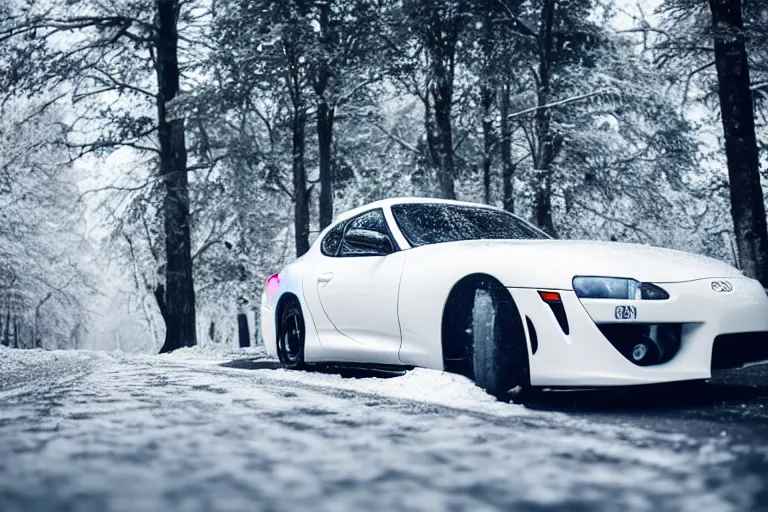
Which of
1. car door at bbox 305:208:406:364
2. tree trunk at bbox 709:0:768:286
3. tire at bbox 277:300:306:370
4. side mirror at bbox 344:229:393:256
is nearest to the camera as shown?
car door at bbox 305:208:406:364

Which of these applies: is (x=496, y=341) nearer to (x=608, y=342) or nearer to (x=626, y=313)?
(x=608, y=342)

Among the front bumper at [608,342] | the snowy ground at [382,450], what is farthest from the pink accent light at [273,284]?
the front bumper at [608,342]

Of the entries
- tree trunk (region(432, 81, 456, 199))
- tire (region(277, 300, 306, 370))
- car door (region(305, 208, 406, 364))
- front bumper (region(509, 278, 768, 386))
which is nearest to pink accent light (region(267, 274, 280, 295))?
tire (region(277, 300, 306, 370))

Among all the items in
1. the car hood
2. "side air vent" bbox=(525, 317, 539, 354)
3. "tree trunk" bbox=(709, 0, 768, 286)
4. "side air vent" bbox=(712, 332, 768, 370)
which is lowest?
"side air vent" bbox=(712, 332, 768, 370)

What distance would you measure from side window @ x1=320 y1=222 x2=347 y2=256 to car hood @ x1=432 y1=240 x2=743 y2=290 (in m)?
1.80

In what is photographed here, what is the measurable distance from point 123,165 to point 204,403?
866 inches

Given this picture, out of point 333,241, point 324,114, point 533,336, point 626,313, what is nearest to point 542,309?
point 533,336

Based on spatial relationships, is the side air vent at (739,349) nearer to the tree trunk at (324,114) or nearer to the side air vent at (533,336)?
the side air vent at (533,336)

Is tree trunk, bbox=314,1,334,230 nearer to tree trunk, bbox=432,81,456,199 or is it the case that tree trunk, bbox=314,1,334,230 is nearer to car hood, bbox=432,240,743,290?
tree trunk, bbox=432,81,456,199

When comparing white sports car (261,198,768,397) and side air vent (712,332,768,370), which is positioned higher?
white sports car (261,198,768,397)

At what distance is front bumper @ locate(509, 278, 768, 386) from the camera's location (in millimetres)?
4086

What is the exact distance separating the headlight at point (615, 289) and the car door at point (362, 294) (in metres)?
1.41

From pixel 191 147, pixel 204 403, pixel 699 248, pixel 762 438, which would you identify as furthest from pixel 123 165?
pixel 762 438

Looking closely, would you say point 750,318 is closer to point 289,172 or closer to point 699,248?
point 289,172
